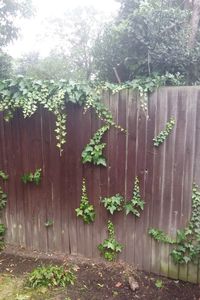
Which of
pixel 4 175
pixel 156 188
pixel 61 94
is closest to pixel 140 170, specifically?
pixel 156 188

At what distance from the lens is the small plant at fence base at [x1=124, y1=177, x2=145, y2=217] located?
3.40 m

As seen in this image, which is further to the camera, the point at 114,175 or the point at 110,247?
the point at 110,247

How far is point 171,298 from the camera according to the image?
3.09 m

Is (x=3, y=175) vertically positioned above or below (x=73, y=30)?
below

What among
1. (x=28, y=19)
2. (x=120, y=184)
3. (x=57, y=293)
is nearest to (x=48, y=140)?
(x=120, y=184)

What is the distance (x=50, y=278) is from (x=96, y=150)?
1511 millimetres

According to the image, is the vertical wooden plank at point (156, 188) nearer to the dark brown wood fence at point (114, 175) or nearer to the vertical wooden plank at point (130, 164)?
the dark brown wood fence at point (114, 175)

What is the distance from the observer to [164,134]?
10.5ft

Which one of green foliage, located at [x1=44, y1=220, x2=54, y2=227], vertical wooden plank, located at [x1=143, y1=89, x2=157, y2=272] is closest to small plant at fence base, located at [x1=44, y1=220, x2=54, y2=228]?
green foliage, located at [x1=44, y1=220, x2=54, y2=227]

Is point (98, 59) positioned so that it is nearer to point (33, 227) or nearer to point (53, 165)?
point (53, 165)

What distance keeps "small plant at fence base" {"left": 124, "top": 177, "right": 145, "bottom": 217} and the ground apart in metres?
0.74

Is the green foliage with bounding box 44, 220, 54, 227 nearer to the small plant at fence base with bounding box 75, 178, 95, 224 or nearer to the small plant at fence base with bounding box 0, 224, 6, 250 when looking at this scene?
the small plant at fence base with bounding box 75, 178, 95, 224

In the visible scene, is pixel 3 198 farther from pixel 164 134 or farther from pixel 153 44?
pixel 153 44

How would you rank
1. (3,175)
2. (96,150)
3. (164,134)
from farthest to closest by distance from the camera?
(3,175) < (96,150) < (164,134)
